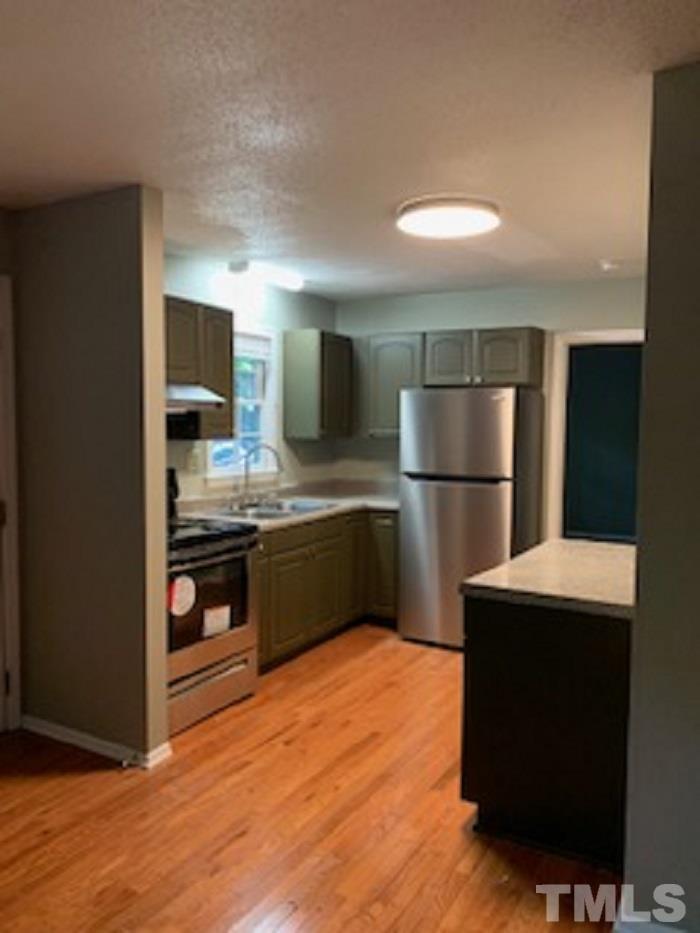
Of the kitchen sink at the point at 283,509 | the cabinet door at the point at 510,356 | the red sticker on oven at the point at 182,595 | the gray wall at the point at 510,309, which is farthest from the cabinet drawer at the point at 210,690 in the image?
the gray wall at the point at 510,309

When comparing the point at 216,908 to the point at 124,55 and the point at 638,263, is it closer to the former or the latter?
the point at 124,55

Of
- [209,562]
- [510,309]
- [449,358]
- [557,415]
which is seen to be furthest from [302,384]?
[209,562]

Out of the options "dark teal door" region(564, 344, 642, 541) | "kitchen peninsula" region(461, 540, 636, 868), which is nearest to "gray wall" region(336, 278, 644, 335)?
"dark teal door" region(564, 344, 642, 541)

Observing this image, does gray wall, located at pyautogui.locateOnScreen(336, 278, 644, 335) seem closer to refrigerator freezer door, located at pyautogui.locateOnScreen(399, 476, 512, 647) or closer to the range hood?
refrigerator freezer door, located at pyautogui.locateOnScreen(399, 476, 512, 647)

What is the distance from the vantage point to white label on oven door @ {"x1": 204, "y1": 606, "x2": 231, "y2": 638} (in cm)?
350

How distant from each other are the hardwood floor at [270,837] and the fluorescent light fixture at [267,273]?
2.55 m

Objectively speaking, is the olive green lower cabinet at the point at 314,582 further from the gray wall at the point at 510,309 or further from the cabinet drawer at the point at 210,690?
the gray wall at the point at 510,309

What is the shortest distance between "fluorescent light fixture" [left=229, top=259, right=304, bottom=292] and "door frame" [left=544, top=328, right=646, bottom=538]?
1.81m

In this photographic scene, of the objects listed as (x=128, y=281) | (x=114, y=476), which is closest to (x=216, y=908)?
(x=114, y=476)

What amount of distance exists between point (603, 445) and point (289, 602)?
4.32 metres

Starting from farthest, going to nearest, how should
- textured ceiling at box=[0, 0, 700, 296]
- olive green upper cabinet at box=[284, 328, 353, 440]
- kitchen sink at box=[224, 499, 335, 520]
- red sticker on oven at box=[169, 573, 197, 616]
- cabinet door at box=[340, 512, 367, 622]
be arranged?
olive green upper cabinet at box=[284, 328, 353, 440] < cabinet door at box=[340, 512, 367, 622] < kitchen sink at box=[224, 499, 335, 520] < red sticker on oven at box=[169, 573, 197, 616] < textured ceiling at box=[0, 0, 700, 296]

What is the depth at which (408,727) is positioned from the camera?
344cm

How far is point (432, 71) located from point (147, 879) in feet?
8.41

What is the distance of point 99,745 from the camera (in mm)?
3162
